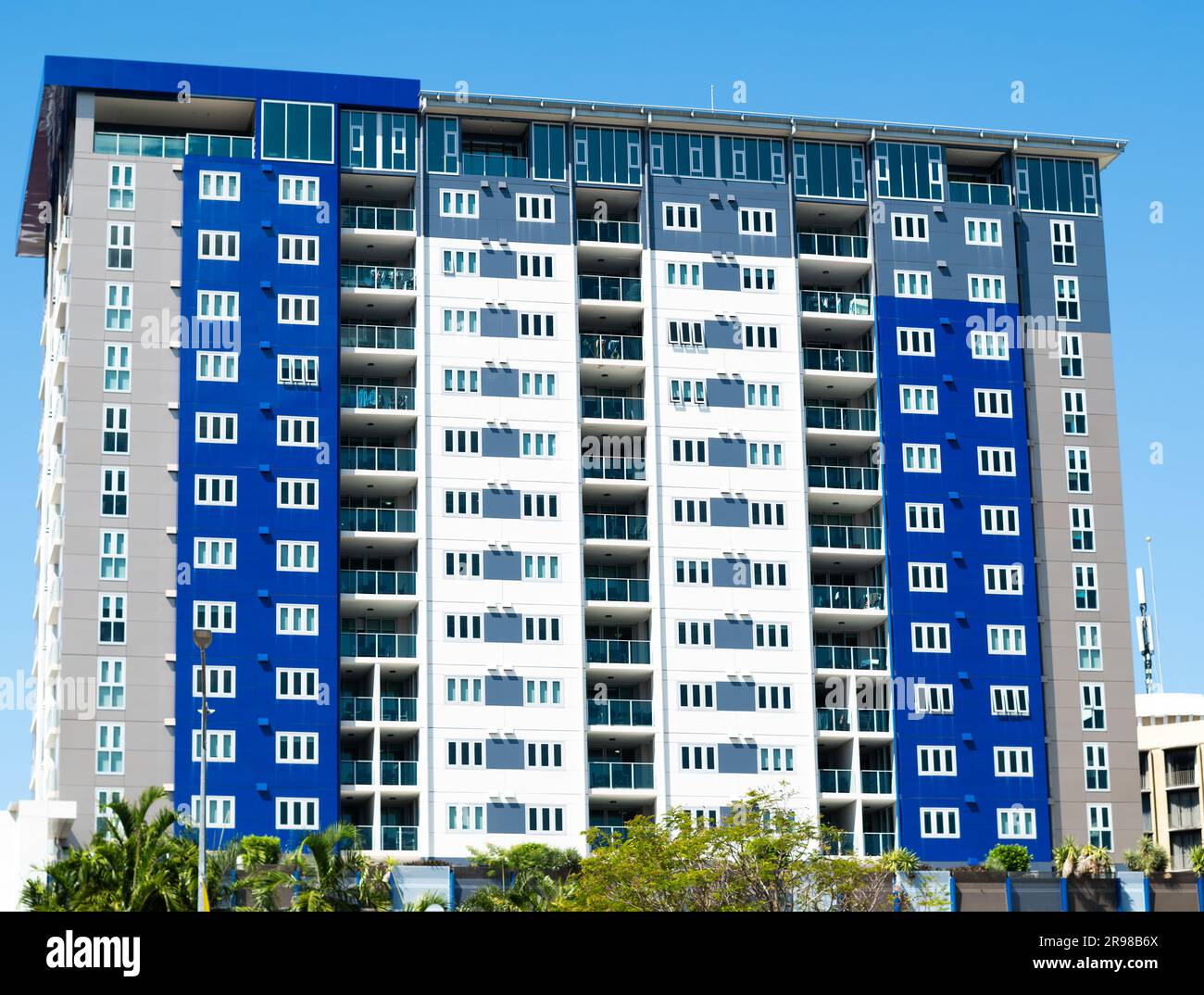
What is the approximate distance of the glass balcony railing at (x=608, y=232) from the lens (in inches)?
4488

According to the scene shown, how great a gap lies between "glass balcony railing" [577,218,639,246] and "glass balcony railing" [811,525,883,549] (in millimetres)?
20294

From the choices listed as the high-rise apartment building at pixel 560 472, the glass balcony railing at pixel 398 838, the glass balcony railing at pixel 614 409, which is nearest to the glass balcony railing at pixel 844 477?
the high-rise apartment building at pixel 560 472

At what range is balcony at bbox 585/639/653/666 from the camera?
108m

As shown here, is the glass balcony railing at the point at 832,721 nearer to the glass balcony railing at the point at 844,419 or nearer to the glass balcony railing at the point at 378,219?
the glass balcony railing at the point at 844,419

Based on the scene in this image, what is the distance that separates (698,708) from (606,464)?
1496 centimetres

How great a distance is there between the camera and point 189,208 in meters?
107

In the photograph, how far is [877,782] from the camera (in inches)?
4338

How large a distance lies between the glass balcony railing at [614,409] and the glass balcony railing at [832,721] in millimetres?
19889

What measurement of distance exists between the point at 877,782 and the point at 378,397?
35.9 meters

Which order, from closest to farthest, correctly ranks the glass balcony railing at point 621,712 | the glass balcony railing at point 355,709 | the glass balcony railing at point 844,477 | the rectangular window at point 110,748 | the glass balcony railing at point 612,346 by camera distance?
1. the rectangular window at point 110,748
2. the glass balcony railing at point 355,709
3. the glass balcony railing at point 621,712
4. the glass balcony railing at point 612,346
5. the glass balcony railing at point 844,477

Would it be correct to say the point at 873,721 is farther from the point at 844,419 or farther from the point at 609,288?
the point at 609,288

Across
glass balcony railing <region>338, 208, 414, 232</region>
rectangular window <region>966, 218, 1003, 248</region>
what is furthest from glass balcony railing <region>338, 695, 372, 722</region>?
rectangular window <region>966, 218, 1003, 248</region>
